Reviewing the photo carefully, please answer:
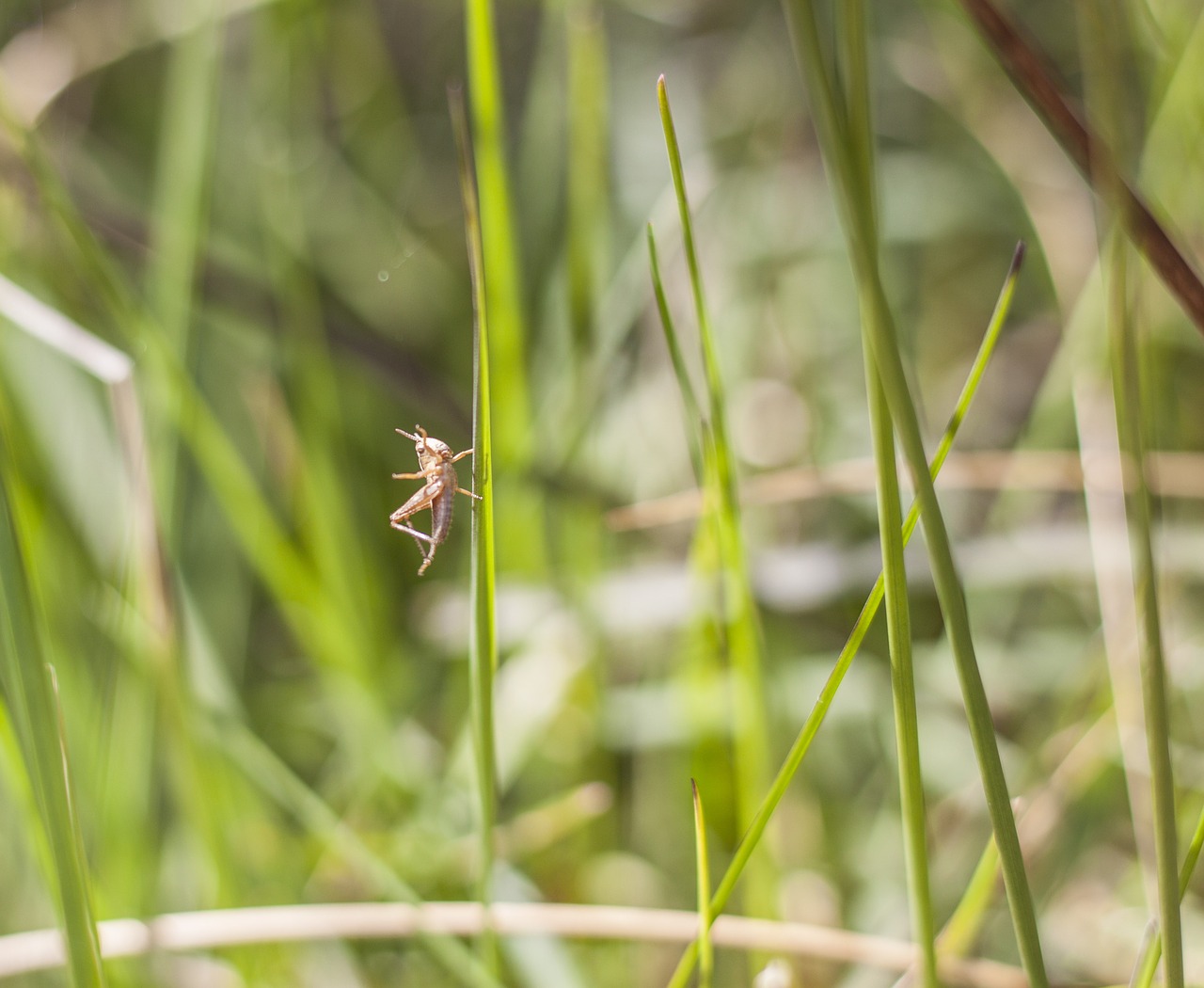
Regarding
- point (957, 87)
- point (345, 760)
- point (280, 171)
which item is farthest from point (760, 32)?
point (345, 760)

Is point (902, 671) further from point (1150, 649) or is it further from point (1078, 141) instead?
point (1078, 141)

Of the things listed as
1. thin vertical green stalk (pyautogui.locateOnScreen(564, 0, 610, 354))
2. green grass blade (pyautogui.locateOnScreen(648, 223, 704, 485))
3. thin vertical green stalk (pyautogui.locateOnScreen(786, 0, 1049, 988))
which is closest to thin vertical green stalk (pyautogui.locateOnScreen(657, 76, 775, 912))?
green grass blade (pyautogui.locateOnScreen(648, 223, 704, 485))

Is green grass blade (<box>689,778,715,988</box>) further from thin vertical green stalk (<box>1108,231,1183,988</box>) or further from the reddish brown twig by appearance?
the reddish brown twig

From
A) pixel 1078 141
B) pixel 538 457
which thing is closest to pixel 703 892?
pixel 1078 141

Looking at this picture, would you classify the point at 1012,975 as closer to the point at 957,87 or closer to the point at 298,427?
the point at 298,427

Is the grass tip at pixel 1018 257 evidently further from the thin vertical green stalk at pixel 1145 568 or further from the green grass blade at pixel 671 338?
the green grass blade at pixel 671 338

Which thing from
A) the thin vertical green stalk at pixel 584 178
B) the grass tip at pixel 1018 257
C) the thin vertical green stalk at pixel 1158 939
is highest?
→ the thin vertical green stalk at pixel 584 178

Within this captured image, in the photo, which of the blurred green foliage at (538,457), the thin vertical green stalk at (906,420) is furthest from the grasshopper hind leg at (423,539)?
the thin vertical green stalk at (906,420)
